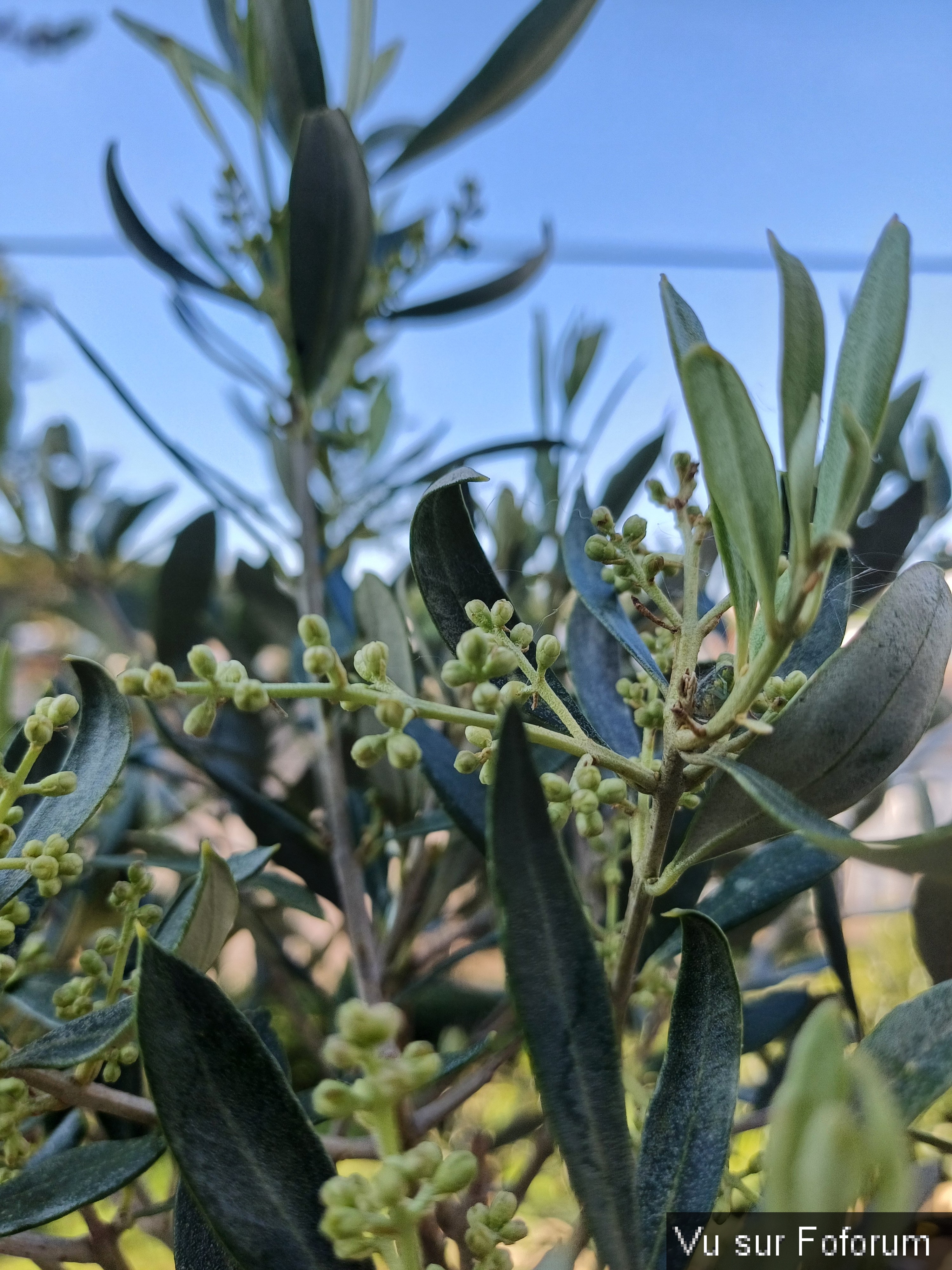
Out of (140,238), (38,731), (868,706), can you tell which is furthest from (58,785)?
(140,238)

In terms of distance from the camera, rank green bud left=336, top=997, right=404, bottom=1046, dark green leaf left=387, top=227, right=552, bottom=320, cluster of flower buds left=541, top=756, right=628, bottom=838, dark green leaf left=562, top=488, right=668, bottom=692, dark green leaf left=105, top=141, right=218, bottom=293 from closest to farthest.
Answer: green bud left=336, top=997, right=404, bottom=1046 → cluster of flower buds left=541, top=756, right=628, bottom=838 → dark green leaf left=562, top=488, right=668, bottom=692 → dark green leaf left=105, top=141, right=218, bottom=293 → dark green leaf left=387, top=227, right=552, bottom=320

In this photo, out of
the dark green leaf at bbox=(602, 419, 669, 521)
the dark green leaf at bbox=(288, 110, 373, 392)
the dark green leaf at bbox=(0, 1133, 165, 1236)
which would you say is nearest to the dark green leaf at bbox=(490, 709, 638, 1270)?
the dark green leaf at bbox=(0, 1133, 165, 1236)

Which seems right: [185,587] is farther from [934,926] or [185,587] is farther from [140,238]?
[934,926]

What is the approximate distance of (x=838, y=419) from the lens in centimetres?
36

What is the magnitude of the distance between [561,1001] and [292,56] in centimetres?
82

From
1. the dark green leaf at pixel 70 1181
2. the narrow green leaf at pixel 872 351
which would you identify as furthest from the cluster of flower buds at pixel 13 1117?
the narrow green leaf at pixel 872 351

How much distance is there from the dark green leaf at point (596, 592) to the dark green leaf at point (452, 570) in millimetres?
47

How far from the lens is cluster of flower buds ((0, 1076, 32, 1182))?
Result: 0.43 metres

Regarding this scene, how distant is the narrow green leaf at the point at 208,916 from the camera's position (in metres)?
0.39

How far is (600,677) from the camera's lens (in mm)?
586

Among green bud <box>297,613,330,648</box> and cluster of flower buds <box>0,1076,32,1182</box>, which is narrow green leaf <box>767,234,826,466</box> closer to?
green bud <box>297,613,330,648</box>

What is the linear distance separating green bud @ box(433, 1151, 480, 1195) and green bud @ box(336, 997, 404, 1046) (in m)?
0.06

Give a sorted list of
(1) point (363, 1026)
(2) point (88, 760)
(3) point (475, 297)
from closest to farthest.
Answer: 1. (1) point (363, 1026)
2. (2) point (88, 760)
3. (3) point (475, 297)

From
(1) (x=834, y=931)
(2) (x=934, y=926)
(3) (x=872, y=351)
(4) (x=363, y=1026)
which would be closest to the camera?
(4) (x=363, y=1026)
